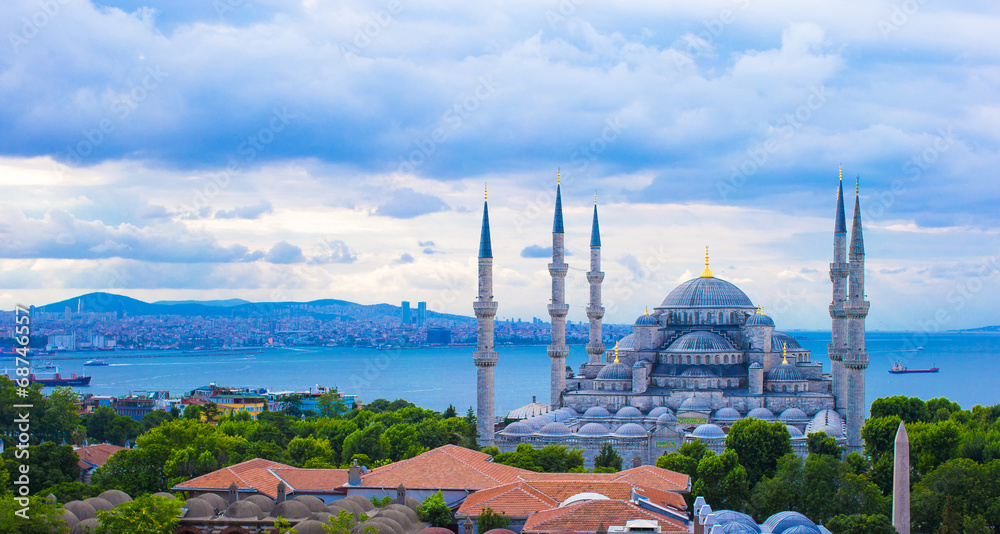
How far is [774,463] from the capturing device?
123 feet

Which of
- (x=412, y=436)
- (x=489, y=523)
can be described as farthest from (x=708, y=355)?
(x=489, y=523)

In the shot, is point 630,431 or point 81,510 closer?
point 81,510

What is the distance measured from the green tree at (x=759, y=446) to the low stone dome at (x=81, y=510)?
22.0m

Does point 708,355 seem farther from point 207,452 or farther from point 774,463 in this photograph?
point 207,452

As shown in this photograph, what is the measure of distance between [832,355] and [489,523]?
1120 inches

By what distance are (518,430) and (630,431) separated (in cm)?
494

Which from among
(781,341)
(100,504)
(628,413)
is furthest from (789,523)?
(781,341)

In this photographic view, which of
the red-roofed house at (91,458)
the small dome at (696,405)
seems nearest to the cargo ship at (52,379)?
the red-roofed house at (91,458)

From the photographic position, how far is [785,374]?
165 feet

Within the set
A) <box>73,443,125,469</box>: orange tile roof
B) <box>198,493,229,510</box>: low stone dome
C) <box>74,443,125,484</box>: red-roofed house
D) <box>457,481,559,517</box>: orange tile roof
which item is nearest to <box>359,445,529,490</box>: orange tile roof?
<box>457,481,559,517</box>: orange tile roof

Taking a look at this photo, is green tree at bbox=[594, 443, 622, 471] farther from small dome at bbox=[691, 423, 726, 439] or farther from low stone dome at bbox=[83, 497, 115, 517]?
low stone dome at bbox=[83, 497, 115, 517]

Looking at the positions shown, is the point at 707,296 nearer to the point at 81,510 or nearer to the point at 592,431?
the point at 592,431

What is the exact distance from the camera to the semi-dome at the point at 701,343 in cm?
5169

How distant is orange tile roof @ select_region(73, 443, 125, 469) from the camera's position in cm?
4022
